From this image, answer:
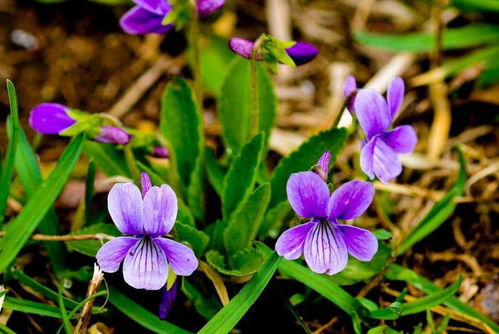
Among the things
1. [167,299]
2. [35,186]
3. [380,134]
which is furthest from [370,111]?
[35,186]

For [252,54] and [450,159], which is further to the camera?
[450,159]

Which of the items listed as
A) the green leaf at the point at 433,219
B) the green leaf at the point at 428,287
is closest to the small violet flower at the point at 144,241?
the green leaf at the point at 428,287

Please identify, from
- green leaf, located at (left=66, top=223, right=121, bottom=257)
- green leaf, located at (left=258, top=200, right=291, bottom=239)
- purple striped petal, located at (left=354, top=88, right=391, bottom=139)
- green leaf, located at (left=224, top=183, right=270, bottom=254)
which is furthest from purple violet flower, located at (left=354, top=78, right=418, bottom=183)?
green leaf, located at (left=66, top=223, right=121, bottom=257)

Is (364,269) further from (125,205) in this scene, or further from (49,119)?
(49,119)

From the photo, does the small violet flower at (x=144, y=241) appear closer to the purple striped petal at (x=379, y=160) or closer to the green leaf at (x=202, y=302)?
the green leaf at (x=202, y=302)

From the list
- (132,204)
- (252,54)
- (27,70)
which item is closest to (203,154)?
(252,54)

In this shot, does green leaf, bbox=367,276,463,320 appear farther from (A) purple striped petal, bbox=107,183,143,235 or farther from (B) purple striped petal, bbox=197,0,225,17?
(B) purple striped petal, bbox=197,0,225,17

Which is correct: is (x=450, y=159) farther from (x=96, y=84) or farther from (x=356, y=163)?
(x=96, y=84)
